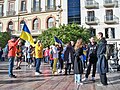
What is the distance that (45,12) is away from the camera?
51.7m

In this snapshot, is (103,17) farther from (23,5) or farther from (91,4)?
(23,5)

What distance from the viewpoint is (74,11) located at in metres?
48.6

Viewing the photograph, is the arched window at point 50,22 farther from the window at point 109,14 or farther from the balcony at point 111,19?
the window at point 109,14

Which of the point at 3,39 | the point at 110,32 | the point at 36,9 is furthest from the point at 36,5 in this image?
the point at 110,32

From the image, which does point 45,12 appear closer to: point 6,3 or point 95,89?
point 6,3

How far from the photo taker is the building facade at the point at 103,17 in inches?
1823

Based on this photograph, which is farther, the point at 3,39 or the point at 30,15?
the point at 30,15

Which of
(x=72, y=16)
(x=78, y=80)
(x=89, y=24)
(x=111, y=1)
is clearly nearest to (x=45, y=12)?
(x=72, y=16)

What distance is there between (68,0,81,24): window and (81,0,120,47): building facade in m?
0.86

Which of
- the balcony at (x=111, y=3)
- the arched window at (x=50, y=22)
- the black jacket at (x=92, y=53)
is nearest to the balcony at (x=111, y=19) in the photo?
the balcony at (x=111, y=3)

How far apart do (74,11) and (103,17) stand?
5413 millimetres

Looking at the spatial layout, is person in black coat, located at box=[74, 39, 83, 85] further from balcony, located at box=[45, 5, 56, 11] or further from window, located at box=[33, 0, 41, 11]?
window, located at box=[33, 0, 41, 11]

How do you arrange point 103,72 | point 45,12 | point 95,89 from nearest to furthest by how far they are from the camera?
point 95,89 → point 103,72 → point 45,12

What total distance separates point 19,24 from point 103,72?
45.8m
